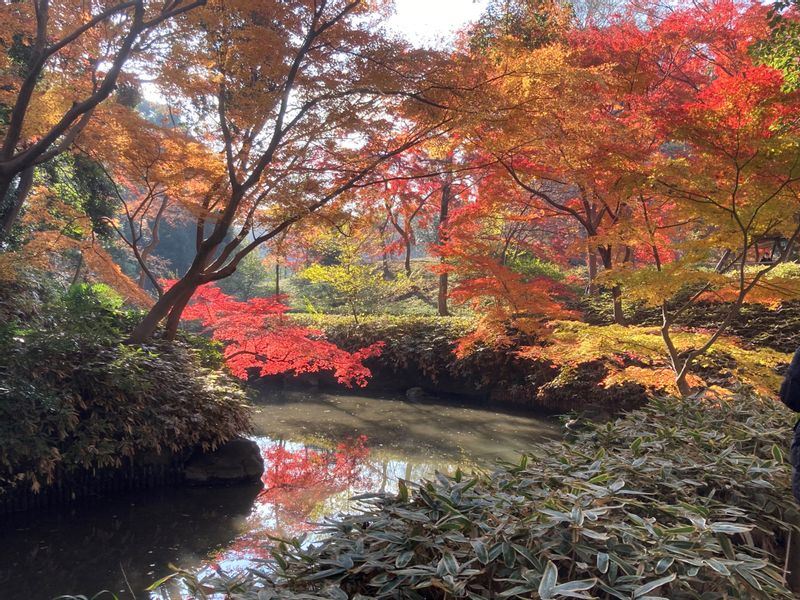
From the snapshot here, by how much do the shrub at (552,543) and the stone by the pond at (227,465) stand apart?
4.23m

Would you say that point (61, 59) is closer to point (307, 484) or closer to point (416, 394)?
point (307, 484)

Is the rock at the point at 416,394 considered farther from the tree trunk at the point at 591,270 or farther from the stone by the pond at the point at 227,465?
the stone by the pond at the point at 227,465

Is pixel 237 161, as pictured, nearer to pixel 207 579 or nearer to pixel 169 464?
pixel 169 464

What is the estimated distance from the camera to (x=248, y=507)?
509 centimetres

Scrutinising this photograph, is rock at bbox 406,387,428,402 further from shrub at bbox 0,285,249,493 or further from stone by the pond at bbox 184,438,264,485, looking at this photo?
stone by the pond at bbox 184,438,264,485

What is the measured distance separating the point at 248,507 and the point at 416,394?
618cm

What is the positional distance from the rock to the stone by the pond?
5.26 metres

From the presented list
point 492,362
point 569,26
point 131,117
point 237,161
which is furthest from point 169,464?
point 569,26

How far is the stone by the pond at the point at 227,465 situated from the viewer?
5.51 m

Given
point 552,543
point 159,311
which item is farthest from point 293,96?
point 552,543

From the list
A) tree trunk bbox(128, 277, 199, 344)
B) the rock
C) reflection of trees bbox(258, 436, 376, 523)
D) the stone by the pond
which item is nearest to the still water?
reflection of trees bbox(258, 436, 376, 523)

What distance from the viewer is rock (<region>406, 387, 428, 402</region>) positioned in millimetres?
10818

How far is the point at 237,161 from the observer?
626 centimetres

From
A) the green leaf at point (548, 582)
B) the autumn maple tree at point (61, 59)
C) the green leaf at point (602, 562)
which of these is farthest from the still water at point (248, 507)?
the autumn maple tree at point (61, 59)
